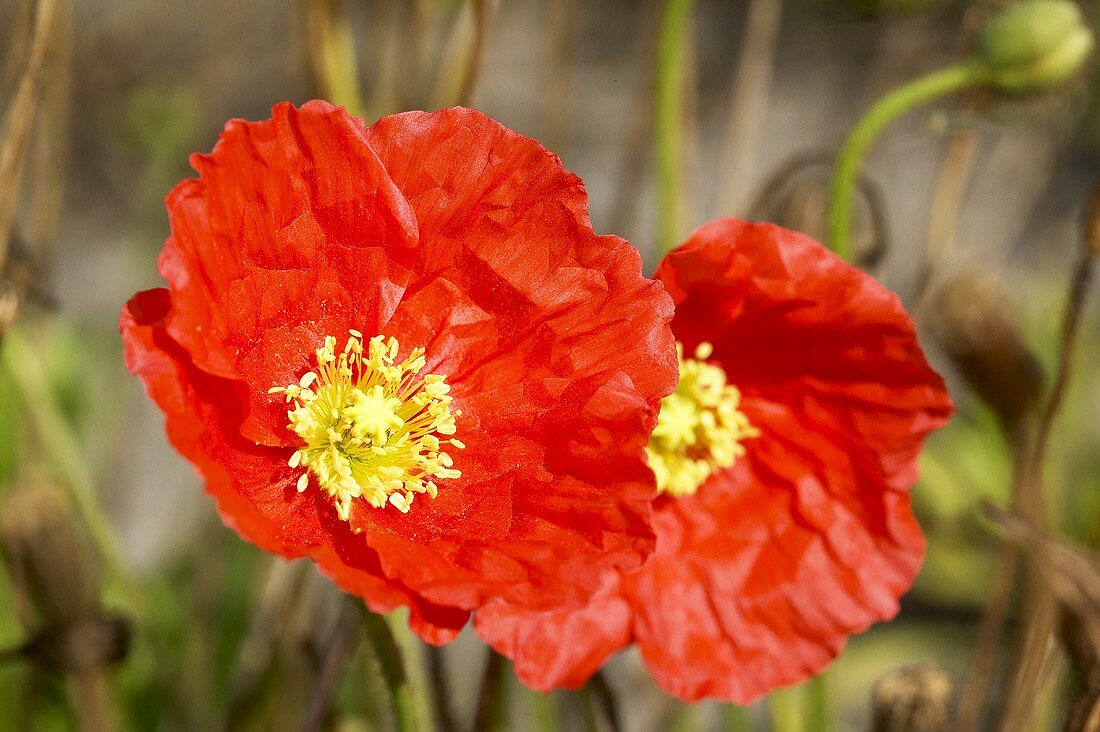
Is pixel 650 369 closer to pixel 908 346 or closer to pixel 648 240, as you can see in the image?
pixel 908 346

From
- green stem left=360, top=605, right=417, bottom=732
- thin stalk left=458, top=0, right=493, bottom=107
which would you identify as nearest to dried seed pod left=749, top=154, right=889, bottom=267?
thin stalk left=458, top=0, right=493, bottom=107

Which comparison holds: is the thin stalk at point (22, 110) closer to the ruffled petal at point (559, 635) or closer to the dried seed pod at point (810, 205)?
the ruffled petal at point (559, 635)

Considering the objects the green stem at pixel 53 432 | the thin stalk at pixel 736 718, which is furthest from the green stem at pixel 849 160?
the green stem at pixel 53 432

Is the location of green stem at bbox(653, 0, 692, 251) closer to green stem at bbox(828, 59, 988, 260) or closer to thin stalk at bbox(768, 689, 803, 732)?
green stem at bbox(828, 59, 988, 260)

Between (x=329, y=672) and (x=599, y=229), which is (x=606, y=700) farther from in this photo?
(x=599, y=229)

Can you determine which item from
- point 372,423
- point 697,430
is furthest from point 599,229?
point 372,423

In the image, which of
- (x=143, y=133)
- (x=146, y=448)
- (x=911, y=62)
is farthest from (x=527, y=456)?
(x=911, y=62)

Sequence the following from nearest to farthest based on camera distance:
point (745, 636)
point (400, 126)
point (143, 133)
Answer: point (400, 126) < point (745, 636) < point (143, 133)
